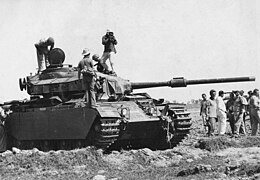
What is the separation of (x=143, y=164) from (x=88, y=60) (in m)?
3.52

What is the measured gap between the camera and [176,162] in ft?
38.4

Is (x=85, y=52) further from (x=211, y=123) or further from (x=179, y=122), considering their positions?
(x=211, y=123)

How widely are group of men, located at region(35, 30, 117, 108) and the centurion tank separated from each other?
0.48 metres

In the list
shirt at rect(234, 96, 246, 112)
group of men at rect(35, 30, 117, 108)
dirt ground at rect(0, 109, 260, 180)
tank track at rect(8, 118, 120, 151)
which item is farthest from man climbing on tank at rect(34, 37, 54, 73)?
shirt at rect(234, 96, 246, 112)

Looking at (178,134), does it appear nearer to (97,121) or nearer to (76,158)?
(97,121)

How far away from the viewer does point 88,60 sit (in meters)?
13.6

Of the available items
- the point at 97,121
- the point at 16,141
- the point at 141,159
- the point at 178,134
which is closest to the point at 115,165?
the point at 141,159

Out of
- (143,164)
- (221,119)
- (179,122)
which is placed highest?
(179,122)

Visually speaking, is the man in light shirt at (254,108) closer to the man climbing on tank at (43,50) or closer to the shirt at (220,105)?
the shirt at (220,105)

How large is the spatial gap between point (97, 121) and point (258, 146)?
4541 millimetres

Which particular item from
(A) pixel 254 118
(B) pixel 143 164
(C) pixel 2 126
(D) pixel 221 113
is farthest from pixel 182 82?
(C) pixel 2 126

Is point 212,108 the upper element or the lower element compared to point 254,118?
upper

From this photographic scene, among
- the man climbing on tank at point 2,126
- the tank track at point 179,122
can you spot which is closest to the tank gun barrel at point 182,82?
the tank track at point 179,122

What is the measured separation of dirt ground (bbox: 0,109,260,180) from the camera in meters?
9.16
